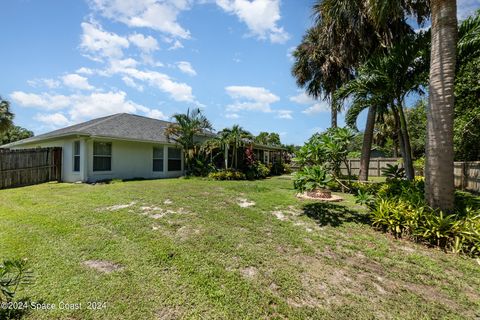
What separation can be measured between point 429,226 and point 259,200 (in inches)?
173

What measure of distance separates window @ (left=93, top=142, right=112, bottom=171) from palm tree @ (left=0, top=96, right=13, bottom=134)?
7915 millimetres

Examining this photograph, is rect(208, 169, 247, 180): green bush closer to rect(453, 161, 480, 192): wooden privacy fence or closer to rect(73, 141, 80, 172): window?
rect(73, 141, 80, 172): window

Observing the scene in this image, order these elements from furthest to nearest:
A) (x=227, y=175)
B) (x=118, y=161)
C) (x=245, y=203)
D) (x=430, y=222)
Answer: (x=227, y=175), (x=118, y=161), (x=245, y=203), (x=430, y=222)

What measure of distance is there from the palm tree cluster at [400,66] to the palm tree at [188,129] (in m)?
8.32

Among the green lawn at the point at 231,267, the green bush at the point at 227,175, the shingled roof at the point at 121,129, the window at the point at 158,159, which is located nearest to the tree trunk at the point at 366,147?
the green lawn at the point at 231,267

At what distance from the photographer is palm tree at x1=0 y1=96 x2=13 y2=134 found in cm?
1442

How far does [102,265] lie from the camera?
3.43 metres

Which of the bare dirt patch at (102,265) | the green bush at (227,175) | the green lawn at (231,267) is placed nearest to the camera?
the green lawn at (231,267)

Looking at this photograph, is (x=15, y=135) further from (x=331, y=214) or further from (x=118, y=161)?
(x=331, y=214)

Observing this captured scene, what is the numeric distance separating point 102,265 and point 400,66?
27.7ft

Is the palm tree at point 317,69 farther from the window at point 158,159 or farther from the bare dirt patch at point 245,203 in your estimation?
the window at point 158,159

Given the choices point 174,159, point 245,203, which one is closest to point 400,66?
point 245,203

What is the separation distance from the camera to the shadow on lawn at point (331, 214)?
18.1 ft

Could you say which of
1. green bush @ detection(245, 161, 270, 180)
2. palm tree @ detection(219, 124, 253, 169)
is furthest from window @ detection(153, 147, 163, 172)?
green bush @ detection(245, 161, 270, 180)
